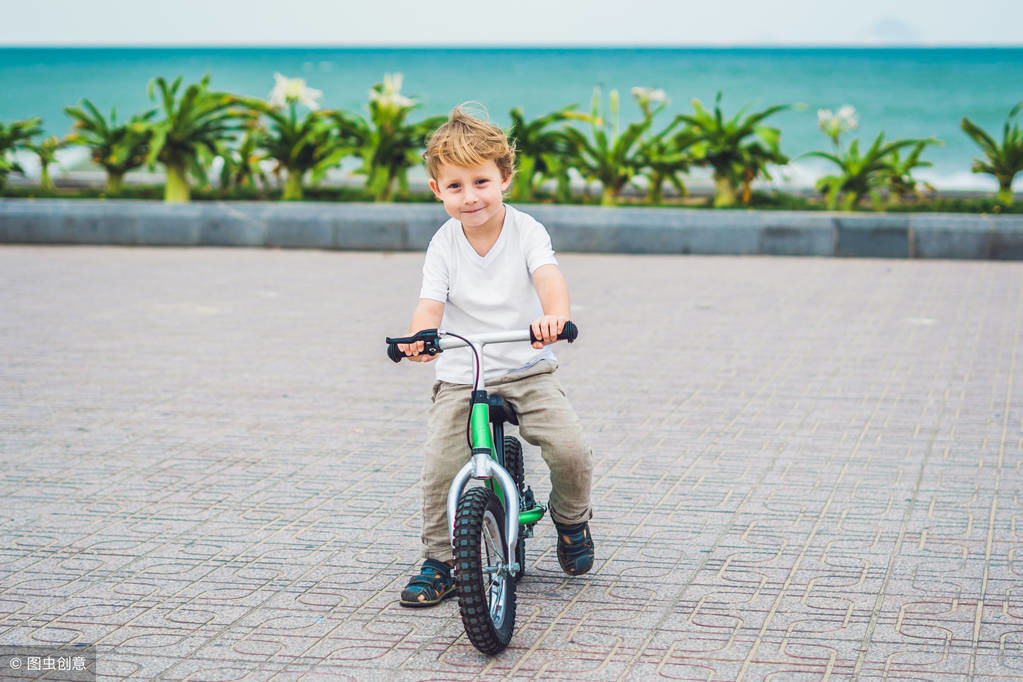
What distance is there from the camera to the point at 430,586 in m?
3.60

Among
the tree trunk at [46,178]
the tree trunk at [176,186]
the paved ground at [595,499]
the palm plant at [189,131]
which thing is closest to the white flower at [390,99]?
the palm plant at [189,131]

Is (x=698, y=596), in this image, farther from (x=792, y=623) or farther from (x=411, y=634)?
(x=411, y=634)

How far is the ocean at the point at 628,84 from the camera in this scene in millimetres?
48719

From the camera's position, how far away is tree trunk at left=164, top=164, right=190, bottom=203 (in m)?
13.0

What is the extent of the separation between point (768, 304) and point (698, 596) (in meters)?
5.71

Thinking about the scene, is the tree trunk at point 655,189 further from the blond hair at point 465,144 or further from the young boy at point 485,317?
the blond hair at point 465,144

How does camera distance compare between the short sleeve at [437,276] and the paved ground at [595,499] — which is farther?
the short sleeve at [437,276]

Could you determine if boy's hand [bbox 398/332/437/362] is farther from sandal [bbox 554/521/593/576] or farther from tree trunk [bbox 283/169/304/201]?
tree trunk [bbox 283/169/304/201]

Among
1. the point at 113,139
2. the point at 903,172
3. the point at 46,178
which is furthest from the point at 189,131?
the point at 903,172

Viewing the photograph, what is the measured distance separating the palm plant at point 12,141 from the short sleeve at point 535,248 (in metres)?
11.0

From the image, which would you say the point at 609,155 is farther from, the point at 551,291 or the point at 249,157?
the point at 551,291

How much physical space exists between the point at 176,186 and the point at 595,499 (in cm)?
958

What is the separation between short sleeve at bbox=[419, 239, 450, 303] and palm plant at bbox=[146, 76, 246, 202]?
9533 millimetres

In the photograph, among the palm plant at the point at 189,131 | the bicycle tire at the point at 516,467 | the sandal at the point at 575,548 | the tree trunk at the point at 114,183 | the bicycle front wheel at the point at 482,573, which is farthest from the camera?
the tree trunk at the point at 114,183
